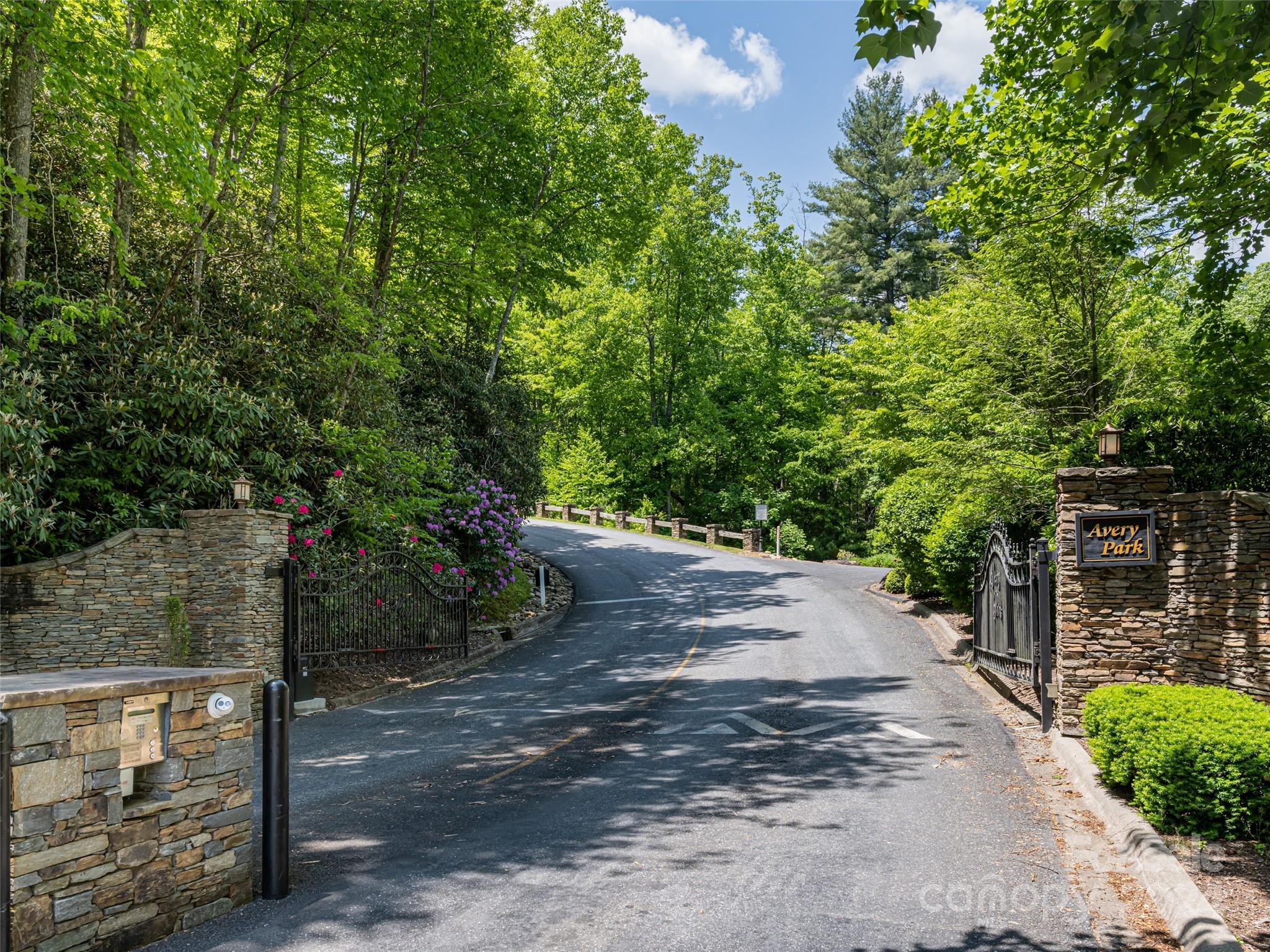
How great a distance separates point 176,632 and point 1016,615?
10733 mm

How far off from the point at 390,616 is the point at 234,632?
3.05 meters

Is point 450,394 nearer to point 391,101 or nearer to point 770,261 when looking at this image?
point 391,101

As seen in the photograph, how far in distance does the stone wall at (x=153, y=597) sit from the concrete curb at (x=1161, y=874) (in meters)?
9.60

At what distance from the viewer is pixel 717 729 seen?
8.91 metres

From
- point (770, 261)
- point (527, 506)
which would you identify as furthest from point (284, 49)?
point (770, 261)

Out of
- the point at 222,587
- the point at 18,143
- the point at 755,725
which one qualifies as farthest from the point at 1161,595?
the point at 18,143

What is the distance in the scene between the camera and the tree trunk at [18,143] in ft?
29.4

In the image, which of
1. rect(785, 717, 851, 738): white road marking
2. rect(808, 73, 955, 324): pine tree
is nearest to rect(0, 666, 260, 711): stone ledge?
rect(785, 717, 851, 738): white road marking

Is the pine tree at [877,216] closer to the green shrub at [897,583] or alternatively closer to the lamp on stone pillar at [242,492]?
the green shrub at [897,583]

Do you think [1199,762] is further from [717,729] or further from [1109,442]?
[717,729]

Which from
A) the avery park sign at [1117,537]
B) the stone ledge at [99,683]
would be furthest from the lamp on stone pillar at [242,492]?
the avery park sign at [1117,537]

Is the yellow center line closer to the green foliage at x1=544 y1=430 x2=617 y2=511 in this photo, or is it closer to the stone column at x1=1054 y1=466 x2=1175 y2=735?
the stone column at x1=1054 y1=466 x2=1175 y2=735

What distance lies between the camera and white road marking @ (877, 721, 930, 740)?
8453mm

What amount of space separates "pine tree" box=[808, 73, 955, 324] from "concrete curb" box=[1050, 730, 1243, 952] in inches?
1461
